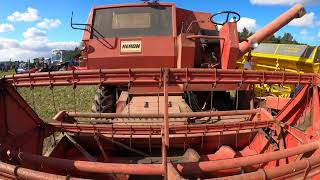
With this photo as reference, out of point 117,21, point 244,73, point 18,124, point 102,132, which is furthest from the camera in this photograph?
point 117,21

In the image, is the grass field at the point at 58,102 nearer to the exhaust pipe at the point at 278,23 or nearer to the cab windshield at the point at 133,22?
the cab windshield at the point at 133,22

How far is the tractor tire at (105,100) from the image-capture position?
6469 millimetres

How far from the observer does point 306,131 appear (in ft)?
13.8

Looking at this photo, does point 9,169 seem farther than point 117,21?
No

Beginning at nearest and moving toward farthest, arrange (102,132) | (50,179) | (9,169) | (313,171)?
(50,179) < (9,169) < (313,171) < (102,132)

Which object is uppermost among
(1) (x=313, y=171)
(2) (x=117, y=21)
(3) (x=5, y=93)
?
(2) (x=117, y=21)

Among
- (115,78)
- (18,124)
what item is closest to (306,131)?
(115,78)

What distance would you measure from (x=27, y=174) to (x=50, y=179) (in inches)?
8.8

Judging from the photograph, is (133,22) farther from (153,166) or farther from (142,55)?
(153,166)

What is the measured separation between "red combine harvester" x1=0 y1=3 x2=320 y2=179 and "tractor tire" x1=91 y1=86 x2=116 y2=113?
2cm

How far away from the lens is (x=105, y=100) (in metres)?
6.49

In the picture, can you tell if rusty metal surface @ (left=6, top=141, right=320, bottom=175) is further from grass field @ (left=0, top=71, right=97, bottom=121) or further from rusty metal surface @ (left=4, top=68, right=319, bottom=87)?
grass field @ (left=0, top=71, right=97, bottom=121)

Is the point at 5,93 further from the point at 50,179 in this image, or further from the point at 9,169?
the point at 50,179

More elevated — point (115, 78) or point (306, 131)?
point (115, 78)
